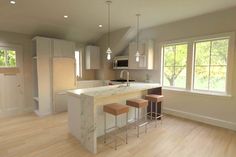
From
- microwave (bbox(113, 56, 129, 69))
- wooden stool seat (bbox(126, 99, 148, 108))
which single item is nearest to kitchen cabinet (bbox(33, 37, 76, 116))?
microwave (bbox(113, 56, 129, 69))

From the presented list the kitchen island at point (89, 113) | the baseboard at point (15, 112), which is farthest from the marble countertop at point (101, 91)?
the baseboard at point (15, 112)

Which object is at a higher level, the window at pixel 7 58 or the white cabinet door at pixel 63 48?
the white cabinet door at pixel 63 48

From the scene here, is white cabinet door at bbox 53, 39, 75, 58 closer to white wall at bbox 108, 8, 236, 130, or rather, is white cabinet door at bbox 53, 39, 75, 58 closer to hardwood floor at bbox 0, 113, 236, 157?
hardwood floor at bbox 0, 113, 236, 157

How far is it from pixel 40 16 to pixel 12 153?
3102 millimetres

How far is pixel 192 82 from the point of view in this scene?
165 inches

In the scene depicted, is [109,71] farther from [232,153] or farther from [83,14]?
[232,153]

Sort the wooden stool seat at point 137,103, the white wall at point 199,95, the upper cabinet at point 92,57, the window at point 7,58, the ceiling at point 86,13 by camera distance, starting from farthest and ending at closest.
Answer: the upper cabinet at point 92,57 < the window at point 7,58 < the white wall at point 199,95 < the wooden stool seat at point 137,103 < the ceiling at point 86,13

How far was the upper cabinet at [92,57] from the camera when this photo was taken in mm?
5684

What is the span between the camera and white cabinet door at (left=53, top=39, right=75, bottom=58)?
467 centimetres

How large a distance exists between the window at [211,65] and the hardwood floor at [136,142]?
1.08 m

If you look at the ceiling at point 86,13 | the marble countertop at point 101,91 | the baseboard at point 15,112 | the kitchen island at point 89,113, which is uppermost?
Answer: the ceiling at point 86,13

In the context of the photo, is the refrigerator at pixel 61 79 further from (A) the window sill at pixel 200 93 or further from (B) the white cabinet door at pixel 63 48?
(A) the window sill at pixel 200 93

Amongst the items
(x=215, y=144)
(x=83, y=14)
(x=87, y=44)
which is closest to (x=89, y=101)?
(x=83, y=14)

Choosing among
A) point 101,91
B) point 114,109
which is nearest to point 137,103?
point 114,109
